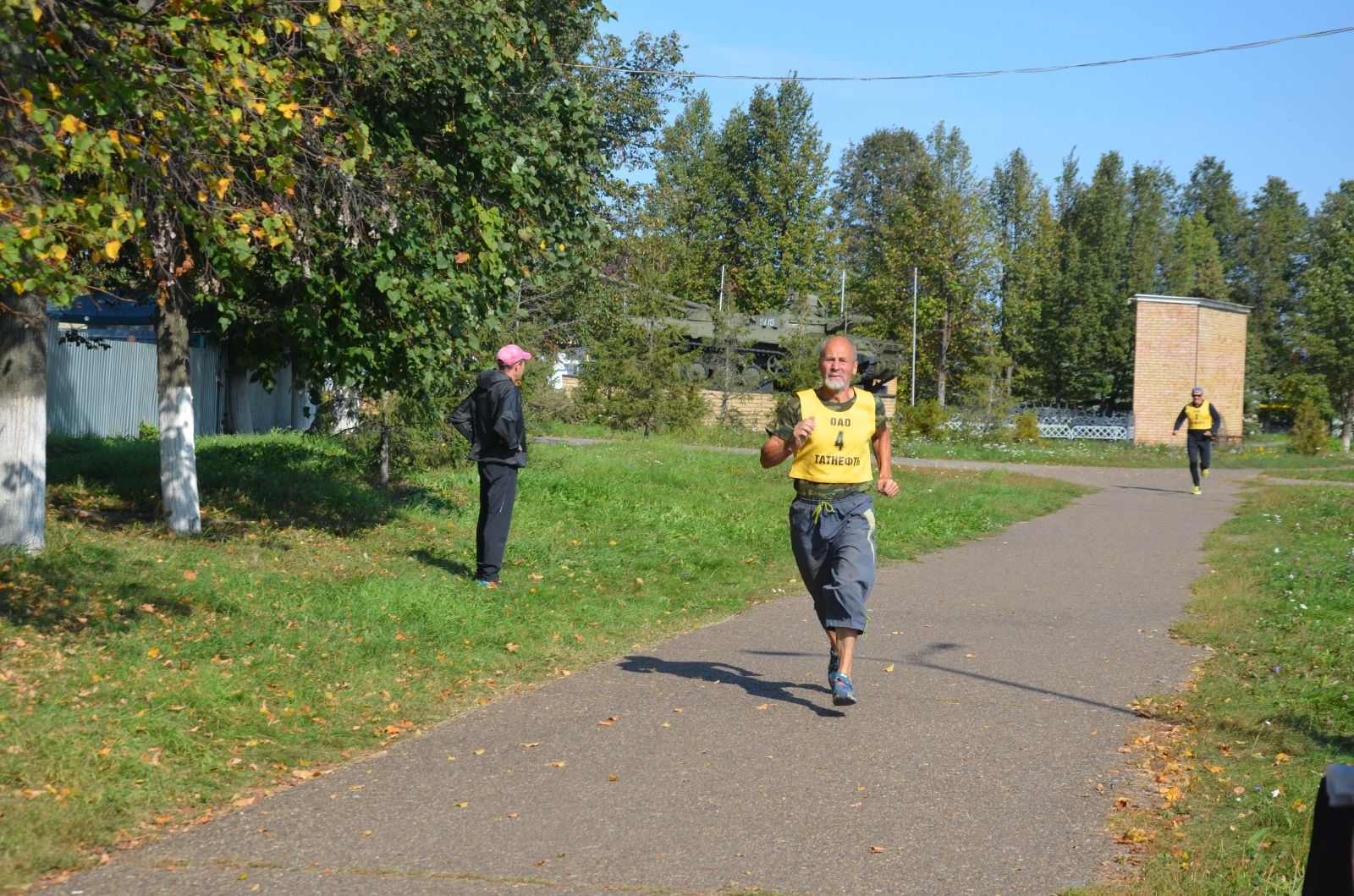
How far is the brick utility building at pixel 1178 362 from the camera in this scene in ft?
139

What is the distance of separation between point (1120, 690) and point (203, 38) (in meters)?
6.50

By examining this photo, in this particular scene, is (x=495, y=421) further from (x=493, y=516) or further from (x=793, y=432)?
(x=793, y=432)

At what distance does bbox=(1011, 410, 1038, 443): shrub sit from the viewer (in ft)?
139

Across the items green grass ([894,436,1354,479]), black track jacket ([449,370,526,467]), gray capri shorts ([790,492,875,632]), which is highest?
black track jacket ([449,370,526,467])

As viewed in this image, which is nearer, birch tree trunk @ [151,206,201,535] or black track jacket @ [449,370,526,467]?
black track jacket @ [449,370,526,467]

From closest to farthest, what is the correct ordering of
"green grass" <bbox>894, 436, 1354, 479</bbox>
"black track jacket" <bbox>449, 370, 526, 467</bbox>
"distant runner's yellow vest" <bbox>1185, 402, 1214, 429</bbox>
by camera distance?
"black track jacket" <bbox>449, 370, 526, 467</bbox> → "distant runner's yellow vest" <bbox>1185, 402, 1214, 429</bbox> → "green grass" <bbox>894, 436, 1354, 479</bbox>

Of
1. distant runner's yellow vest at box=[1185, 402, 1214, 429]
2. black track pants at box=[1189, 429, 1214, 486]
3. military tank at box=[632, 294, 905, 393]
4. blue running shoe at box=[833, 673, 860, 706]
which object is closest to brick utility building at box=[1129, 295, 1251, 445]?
military tank at box=[632, 294, 905, 393]

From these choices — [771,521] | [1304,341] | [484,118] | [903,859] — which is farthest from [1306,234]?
[903,859]

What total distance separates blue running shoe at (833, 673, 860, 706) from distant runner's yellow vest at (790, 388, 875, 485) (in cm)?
105

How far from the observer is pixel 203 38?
776cm

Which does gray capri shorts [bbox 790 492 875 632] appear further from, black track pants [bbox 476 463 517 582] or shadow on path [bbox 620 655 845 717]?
black track pants [bbox 476 463 517 582]

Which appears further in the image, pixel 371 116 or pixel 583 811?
pixel 371 116

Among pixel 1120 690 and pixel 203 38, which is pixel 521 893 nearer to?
pixel 1120 690

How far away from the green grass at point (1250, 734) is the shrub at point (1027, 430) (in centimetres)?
2928
